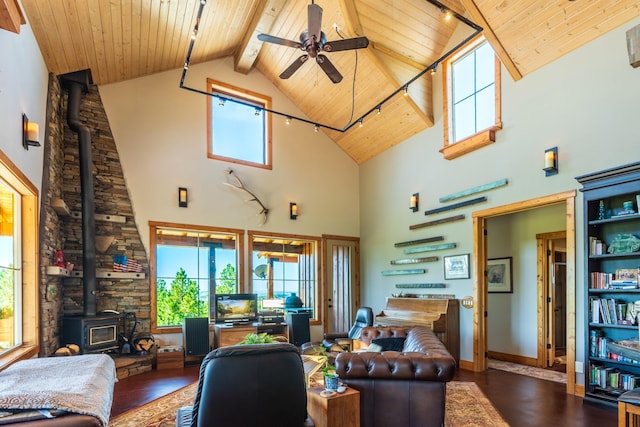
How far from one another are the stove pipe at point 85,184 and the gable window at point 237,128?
80.4 inches

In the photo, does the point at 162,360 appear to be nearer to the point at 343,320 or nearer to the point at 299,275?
the point at 299,275

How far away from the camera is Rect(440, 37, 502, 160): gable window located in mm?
5776

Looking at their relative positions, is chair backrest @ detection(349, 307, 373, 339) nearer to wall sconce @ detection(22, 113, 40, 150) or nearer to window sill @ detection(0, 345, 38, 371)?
window sill @ detection(0, 345, 38, 371)

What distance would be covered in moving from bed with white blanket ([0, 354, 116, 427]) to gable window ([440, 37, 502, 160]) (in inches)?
215

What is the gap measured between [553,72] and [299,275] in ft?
18.3

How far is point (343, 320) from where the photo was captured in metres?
8.41

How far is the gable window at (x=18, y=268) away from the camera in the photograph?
3.70 m

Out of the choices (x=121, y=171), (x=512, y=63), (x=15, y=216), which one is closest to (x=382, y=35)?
(x=512, y=63)

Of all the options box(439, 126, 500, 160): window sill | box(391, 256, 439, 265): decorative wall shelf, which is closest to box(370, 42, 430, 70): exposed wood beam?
box(439, 126, 500, 160): window sill

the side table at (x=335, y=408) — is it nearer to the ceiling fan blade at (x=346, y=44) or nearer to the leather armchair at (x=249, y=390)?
the leather armchair at (x=249, y=390)

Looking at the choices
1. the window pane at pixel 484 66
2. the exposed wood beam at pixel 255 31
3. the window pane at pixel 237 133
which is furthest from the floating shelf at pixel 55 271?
the window pane at pixel 484 66

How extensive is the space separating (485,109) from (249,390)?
17.9 ft

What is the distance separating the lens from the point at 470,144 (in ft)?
19.6

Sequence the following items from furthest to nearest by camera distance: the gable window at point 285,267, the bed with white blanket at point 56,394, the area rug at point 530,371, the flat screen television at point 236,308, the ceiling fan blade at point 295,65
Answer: the gable window at point 285,267, the flat screen television at point 236,308, the area rug at point 530,371, the ceiling fan blade at point 295,65, the bed with white blanket at point 56,394
